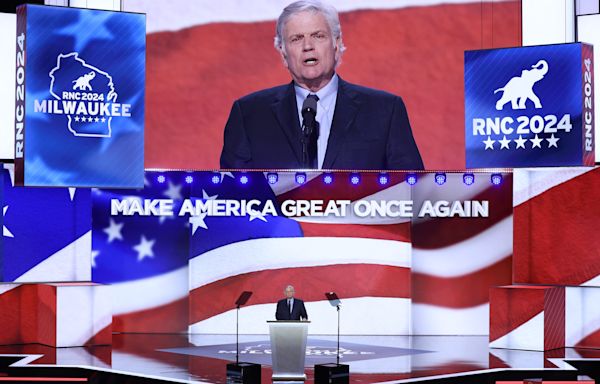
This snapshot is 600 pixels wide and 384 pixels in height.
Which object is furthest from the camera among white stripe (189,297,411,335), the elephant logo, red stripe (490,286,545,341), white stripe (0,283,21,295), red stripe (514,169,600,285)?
white stripe (189,297,411,335)

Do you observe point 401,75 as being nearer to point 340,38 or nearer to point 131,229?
point 340,38

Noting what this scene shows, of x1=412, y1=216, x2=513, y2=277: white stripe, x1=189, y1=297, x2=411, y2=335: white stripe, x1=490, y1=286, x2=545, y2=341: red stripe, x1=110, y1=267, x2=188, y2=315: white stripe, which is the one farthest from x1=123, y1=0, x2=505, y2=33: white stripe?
x1=490, y1=286, x2=545, y2=341: red stripe

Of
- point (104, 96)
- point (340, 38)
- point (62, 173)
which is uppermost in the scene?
point (340, 38)

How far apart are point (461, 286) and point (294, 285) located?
112 inches

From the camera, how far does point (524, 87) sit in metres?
15.2

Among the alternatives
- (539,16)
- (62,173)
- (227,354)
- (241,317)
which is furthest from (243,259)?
(539,16)

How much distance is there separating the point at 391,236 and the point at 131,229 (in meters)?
4.41

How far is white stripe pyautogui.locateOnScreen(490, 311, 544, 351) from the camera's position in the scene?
600 inches

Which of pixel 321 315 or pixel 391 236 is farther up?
pixel 391 236

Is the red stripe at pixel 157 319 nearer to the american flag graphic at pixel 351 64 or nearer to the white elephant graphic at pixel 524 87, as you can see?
the american flag graphic at pixel 351 64

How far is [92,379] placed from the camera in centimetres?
1275

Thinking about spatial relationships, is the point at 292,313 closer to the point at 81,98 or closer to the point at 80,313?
the point at 80,313

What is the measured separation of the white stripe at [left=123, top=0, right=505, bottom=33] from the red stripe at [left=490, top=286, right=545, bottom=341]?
558cm

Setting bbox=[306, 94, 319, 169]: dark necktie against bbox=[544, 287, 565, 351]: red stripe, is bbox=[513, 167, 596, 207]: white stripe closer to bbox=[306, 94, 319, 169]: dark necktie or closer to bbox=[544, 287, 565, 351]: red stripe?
bbox=[544, 287, 565, 351]: red stripe
